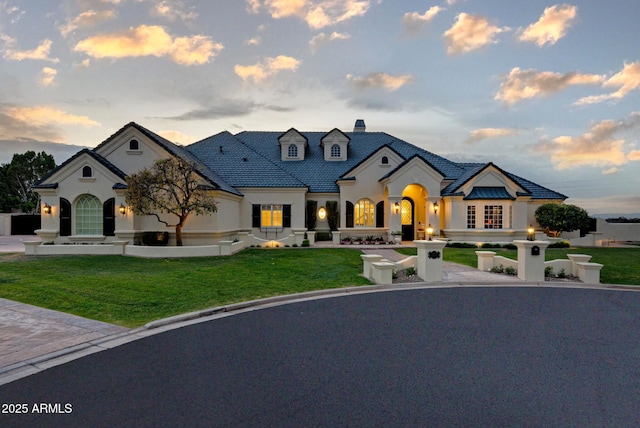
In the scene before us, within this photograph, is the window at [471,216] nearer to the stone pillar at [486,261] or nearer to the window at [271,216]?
the stone pillar at [486,261]

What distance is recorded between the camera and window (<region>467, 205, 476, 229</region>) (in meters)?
25.6

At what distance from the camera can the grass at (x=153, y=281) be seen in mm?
8773

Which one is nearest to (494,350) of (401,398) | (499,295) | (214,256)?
(401,398)

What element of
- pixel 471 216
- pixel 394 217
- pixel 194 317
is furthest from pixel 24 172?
pixel 194 317

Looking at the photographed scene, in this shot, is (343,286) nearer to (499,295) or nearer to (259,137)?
(499,295)

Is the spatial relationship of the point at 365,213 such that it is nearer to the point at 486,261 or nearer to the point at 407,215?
the point at 407,215

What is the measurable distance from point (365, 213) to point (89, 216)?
18040 mm

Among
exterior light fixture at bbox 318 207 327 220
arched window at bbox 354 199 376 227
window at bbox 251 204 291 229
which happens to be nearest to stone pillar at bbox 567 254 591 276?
arched window at bbox 354 199 376 227

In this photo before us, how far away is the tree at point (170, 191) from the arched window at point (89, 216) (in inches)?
112

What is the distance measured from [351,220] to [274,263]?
11722 mm

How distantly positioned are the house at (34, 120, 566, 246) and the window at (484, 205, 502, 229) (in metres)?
0.07

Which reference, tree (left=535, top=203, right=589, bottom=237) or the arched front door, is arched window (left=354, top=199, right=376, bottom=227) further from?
tree (left=535, top=203, right=589, bottom=237)

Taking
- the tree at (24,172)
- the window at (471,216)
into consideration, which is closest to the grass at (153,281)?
the window at (471,216)

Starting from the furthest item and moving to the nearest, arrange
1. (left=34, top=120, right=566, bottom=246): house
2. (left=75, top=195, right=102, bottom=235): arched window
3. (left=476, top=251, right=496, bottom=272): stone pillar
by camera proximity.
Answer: (left=75, top=195, right=102, bottom=235): arched window → (left=34, top=120, right=566, bottom=246): house → (left=476, top=251, right=496, bottom=272): stone pillar
